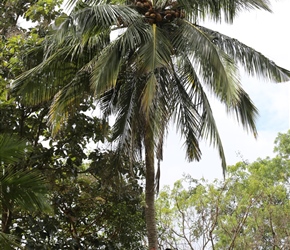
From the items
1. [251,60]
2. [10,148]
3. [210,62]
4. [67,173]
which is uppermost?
→ [251,60]

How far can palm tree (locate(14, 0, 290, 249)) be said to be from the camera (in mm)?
8078

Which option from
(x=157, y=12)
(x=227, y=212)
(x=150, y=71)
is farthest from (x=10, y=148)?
(x=227, y=212)

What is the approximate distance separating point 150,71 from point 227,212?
354 inches

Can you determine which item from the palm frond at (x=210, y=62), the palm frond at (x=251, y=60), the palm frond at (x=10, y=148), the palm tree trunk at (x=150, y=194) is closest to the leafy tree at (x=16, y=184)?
the palm frond at (x=10, y=148)

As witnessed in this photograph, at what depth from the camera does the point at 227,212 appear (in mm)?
16031

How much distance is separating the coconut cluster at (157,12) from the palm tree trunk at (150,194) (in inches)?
75.3

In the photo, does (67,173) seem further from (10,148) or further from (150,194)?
(10,148)

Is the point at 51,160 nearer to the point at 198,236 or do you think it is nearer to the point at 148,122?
the point at 148,122

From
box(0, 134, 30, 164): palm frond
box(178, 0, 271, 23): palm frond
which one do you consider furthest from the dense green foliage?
box(0, 134, 30, 164): palm frond

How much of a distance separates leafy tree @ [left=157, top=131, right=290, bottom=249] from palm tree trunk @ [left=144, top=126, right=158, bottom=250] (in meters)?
3.65

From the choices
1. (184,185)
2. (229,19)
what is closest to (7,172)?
(229,19)

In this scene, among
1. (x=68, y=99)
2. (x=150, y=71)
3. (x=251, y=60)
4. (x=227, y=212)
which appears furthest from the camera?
(x=227, y=212)

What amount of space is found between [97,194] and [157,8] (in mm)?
3286

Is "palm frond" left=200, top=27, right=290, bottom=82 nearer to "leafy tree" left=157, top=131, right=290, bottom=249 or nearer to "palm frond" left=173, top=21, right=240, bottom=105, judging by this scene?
"palm frond" left=173, top=21, right=240, bottom=105
